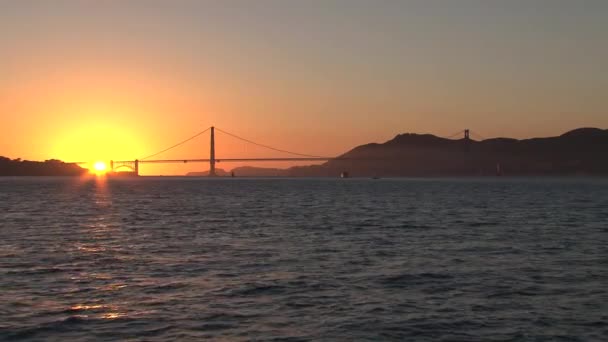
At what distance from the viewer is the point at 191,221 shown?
47906 millimetres

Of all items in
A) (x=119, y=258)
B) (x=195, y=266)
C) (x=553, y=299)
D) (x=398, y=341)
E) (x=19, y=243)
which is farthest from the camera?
(x=19, y=243)

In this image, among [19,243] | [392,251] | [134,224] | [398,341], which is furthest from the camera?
[134,224]

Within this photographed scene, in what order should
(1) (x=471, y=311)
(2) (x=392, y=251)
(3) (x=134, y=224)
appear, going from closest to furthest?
(1) (x=471, y=311) → (2) (x=392, y=251) → (3) (x=134, y=224)

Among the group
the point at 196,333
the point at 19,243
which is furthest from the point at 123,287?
the point at 19,243

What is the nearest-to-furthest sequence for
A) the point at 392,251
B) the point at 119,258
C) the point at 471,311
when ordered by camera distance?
the point at 471,311, the point at 119,258, the point at 392,251

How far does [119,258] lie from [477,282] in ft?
43.5

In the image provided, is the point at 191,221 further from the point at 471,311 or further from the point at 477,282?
the point at 471,311

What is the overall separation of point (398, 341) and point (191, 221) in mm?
34176

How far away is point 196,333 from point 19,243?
19921mm

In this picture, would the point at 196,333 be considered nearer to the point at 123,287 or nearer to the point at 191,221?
the point at 123,287

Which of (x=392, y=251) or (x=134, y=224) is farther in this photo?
(x=134, y=224)

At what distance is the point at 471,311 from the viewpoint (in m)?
17.7

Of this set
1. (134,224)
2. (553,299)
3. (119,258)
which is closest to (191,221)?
(134,224)

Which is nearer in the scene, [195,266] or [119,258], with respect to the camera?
[195,266]
